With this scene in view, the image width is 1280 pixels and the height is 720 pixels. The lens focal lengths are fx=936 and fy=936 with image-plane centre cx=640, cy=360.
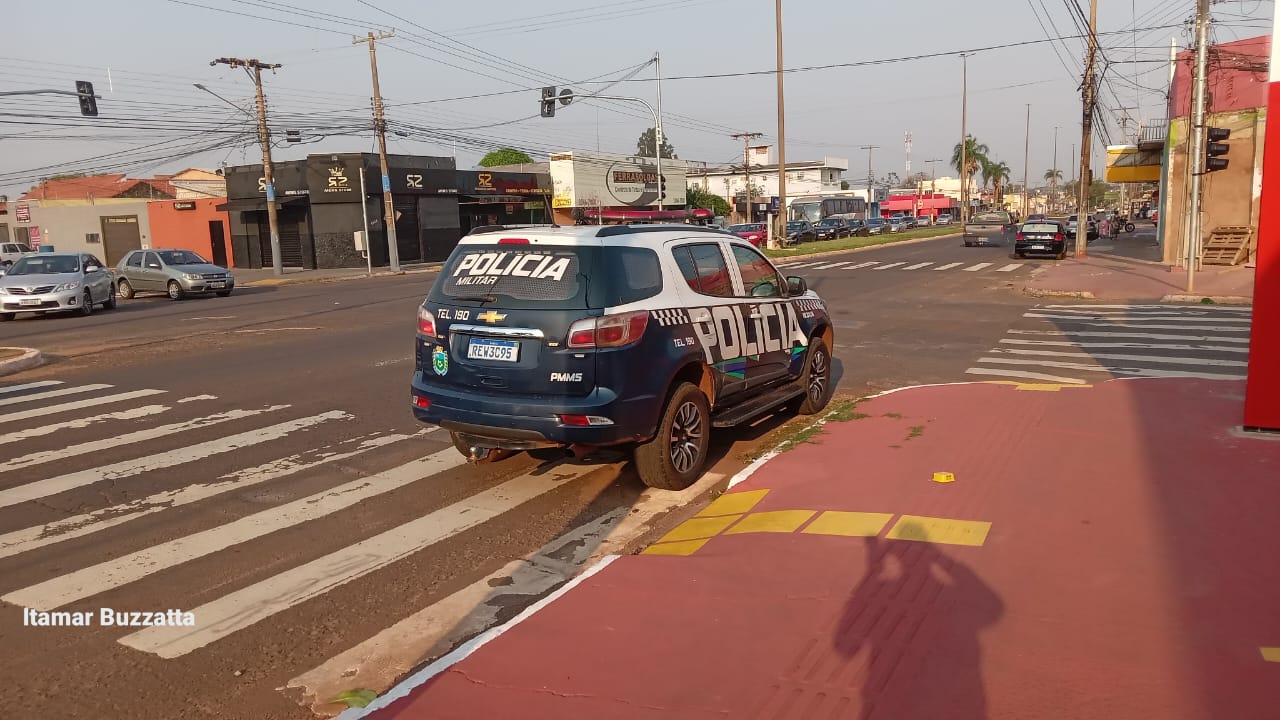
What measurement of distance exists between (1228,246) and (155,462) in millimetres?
31092

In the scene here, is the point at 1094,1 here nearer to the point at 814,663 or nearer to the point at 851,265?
the point at 851,265

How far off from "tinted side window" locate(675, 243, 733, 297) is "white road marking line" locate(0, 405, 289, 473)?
200 inches

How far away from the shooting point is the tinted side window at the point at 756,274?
322 inches

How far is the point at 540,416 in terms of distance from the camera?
248 inches

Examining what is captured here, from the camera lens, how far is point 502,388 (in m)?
6.47

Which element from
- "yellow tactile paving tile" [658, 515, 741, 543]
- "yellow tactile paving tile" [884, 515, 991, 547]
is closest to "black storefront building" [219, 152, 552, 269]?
"yellow tactile paving tile" [658, 515, 741, 543]

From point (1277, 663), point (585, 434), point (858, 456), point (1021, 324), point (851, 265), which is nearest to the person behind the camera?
point (1277, 663)

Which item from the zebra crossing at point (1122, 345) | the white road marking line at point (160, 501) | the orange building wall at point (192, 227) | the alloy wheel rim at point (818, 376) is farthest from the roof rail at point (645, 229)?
the orange building wall at point (192, 227)

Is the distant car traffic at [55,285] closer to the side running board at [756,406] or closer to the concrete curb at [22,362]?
the concrete curb at [22,362]

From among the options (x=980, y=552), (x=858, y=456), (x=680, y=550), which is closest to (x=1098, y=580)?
(x=980, y=552)

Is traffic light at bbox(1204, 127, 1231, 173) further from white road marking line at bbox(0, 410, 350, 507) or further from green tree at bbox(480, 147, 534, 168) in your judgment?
green tree at bbox(480, 147, 534, 168)

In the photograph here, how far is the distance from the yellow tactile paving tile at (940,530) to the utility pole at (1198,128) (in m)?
17.0

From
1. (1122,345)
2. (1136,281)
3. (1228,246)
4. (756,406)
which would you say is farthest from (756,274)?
(1228,246)

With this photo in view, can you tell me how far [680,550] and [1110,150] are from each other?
1804 inches
